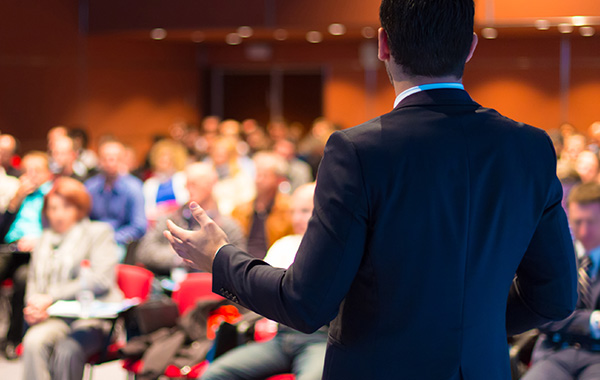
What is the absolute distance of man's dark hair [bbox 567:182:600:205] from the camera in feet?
10.5

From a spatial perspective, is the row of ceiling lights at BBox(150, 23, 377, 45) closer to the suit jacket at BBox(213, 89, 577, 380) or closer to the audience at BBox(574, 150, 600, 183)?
the audience at BBox(574, 150, 600, 183)

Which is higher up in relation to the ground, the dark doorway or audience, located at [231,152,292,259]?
the dark doorway

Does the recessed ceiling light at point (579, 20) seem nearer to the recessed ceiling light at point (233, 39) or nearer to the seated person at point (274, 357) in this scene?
the recessed ceiling light at point (233, 39)

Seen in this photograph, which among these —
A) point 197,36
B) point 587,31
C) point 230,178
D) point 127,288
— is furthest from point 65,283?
point 587,31

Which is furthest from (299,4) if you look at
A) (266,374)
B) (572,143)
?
(266,374)

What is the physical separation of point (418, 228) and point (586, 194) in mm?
2291

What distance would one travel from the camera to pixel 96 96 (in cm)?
1141

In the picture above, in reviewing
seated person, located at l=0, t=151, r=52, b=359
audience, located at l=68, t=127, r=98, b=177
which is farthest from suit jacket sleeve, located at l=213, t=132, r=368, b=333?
audience, located at l=68, t=127, r=98, b=177

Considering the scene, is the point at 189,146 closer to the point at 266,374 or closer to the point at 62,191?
the point at 62,191

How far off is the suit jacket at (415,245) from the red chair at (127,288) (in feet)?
9.16

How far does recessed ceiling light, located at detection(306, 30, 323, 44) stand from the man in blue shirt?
5608 mm

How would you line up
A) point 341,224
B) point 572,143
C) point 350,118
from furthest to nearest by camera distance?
1. point 350,118
2. point 572,143
3. point 341,224

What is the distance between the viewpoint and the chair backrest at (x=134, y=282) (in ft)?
13.5

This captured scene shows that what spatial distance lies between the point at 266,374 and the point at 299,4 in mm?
7971
